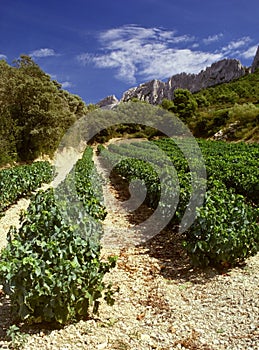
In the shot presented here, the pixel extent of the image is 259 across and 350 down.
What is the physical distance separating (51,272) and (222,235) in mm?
3038

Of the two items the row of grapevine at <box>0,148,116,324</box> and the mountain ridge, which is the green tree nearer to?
the mountain ridge

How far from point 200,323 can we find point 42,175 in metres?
14.1

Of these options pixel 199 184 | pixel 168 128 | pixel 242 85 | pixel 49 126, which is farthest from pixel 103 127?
pixel 199 184

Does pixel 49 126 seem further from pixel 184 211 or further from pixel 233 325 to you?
pixel 233 325

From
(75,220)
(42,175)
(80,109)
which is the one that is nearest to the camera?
(75,220)

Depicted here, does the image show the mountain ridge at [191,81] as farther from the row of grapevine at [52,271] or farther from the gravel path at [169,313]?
the row of grapevine at [52,271]

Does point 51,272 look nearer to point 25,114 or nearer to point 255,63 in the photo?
point 25,114

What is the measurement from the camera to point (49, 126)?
2892 cm

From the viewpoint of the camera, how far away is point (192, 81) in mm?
146125

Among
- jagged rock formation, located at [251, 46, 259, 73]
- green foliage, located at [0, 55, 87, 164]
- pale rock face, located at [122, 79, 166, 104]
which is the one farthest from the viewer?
pale rock face, located at [122, 79, 166, 104]

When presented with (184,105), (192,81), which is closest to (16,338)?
(184,105)

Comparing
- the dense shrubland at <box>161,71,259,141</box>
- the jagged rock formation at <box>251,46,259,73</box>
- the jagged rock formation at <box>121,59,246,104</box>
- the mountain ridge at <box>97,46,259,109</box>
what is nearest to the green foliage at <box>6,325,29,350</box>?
the dense shrubland at <box>161,71,259,141</box>

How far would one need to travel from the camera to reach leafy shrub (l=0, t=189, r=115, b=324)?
4098mm

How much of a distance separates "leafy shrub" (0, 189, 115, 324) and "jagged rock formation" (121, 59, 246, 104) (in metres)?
116
